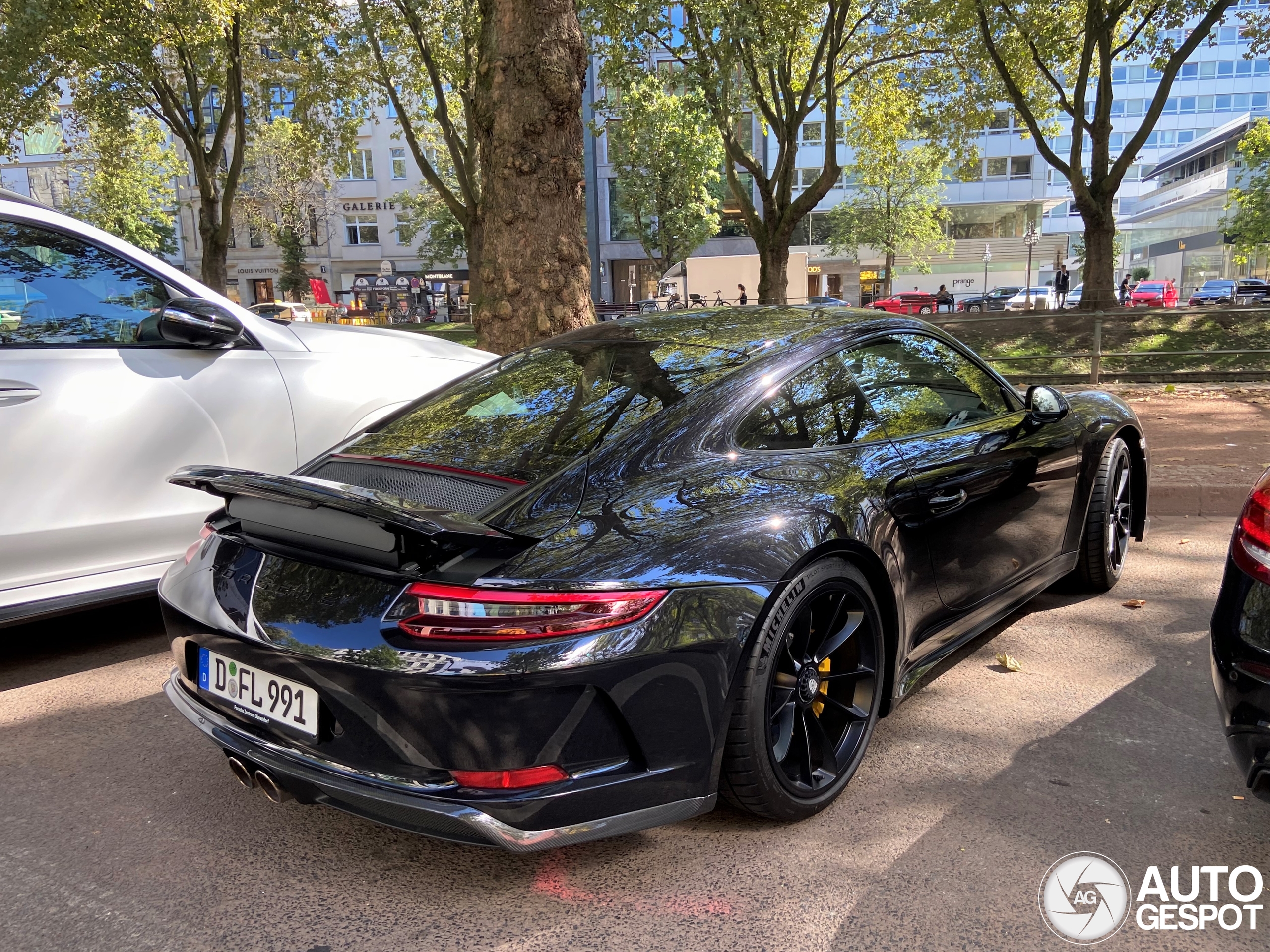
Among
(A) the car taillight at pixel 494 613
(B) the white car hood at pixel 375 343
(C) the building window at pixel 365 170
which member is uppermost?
(C) the building window at pixel 365 170

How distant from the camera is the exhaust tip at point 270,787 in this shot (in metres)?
2.19

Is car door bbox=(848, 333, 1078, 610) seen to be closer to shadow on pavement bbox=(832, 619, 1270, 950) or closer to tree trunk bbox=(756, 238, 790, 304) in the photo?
shadow on pavement bbox=(832, 619, 1270, 950)

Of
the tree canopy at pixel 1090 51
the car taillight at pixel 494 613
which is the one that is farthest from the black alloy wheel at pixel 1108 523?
the tree canopy at pixel 1090 51

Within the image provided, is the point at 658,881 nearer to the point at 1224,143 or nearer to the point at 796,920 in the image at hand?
the point at 796,920

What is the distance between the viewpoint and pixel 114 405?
11.9ft

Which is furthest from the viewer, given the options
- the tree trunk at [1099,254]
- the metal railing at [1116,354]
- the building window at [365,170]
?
the building window at [365,170]

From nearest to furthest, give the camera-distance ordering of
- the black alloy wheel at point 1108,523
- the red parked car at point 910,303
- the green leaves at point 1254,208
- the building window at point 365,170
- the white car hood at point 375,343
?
1. the black alloy wheel at point 1108,523
2. the white car hood at point 375,343
3. the red parked car at point 910,303
4. the green leaves at point 1254,208
5. the building window at point 365,170

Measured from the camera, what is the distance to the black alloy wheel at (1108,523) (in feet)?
13.3

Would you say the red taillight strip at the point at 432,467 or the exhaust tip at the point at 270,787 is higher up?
the red taillight strip at the point at 432,467

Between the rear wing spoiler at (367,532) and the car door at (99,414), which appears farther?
the car door at (99,414)

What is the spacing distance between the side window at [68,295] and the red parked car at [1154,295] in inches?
1416

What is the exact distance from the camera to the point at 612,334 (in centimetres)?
330

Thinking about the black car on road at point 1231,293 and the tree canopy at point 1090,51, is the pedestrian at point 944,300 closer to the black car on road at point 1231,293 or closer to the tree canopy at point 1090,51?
the black car on road at point 1231,293

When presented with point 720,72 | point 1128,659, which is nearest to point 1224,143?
point 720,72
